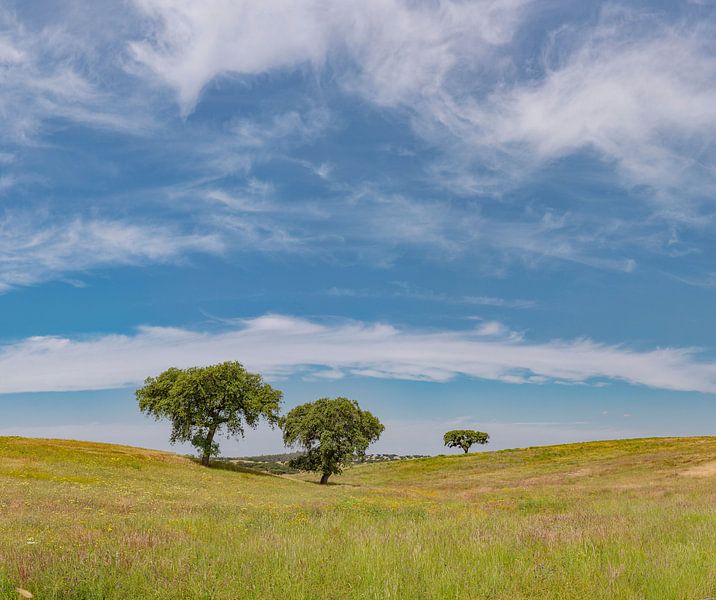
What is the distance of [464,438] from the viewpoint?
134 meters

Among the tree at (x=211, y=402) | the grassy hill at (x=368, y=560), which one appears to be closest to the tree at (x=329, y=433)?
the tree at (x=211, y=402)

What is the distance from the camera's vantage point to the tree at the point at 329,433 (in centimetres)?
6009

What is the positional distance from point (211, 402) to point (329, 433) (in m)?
13.8

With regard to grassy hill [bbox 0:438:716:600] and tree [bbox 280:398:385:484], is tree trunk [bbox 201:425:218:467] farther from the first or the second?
grassy hill [bbox 0:438:716:600]

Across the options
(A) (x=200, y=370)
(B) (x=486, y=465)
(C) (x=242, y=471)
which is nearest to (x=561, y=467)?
(B) (x=486, y=465)

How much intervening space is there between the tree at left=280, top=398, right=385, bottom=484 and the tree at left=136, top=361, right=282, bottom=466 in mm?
3437

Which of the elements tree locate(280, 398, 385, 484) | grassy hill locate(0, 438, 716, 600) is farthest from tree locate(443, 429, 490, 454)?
grassy hill locate(0, 438, 716, 600)

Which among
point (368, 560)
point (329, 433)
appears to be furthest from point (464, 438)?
point (368, 560)

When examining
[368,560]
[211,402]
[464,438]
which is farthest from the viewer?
[464,438]

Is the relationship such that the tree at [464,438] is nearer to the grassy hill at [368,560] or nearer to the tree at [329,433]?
the tree at [329,433]

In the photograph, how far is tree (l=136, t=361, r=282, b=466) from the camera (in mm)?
58812

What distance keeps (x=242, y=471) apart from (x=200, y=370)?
41.3 feet

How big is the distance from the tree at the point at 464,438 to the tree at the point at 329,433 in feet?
254

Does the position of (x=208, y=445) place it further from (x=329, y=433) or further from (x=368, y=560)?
(x=368, y=560)
